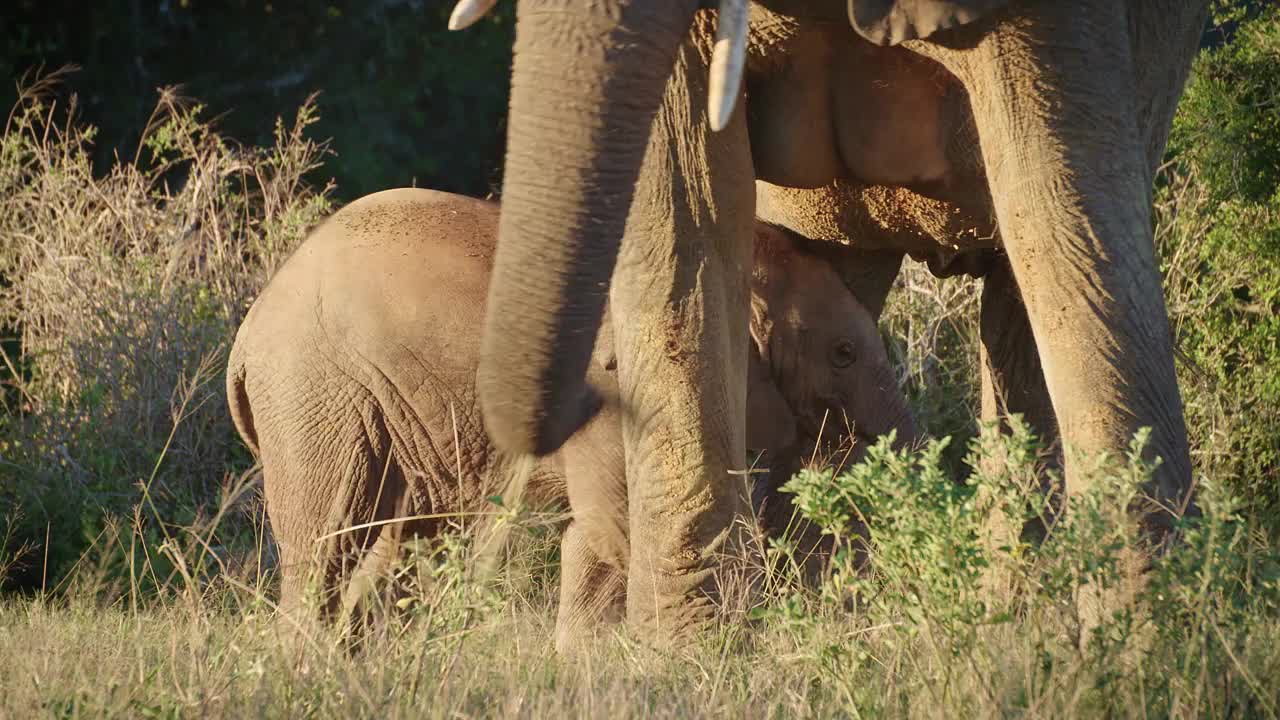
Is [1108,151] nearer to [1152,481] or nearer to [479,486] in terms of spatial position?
[1152,481]

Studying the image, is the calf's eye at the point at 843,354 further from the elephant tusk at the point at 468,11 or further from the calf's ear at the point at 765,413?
the elephant tusk at the point at 468,11

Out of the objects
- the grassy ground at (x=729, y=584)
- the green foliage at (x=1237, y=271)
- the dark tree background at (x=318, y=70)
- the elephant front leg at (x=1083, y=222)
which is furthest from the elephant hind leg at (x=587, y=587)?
the dark tree background at (x=318, y=70)

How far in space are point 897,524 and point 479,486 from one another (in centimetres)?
234

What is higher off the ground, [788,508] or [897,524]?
[897,524]

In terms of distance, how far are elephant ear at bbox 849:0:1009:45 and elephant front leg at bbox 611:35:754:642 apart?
21.1 inches

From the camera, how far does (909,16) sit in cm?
388

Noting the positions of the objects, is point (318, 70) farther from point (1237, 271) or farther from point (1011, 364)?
point (1011, 364)

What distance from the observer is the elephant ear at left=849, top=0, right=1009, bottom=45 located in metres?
3.81

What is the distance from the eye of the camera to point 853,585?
3230mm

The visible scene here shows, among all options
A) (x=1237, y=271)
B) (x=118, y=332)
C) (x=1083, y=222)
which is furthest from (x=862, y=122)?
(x=118, y=332)

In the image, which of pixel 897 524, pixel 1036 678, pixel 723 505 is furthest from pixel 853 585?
pixel 723 505

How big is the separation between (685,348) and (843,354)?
1266mm

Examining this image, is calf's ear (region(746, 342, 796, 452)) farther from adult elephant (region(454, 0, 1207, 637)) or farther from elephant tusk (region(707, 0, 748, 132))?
elephant tusk (region(707, 0, 748, 132))

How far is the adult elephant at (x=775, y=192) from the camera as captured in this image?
3.25 m
